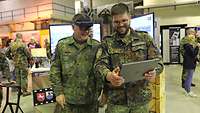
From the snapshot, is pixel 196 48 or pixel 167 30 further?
pixel 167 30

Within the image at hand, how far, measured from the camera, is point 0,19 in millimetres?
19609

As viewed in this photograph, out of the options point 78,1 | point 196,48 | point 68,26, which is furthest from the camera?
point 78,1

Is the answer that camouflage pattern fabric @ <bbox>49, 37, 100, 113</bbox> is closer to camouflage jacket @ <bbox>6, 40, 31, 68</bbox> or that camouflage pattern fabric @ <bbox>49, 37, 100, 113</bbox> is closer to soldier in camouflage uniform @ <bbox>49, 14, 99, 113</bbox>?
soldier in camouflage uniform @ <bbox>49, 14, 99, 113</bbox>

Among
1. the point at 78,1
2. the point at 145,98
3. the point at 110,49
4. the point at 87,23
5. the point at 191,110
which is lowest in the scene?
the point at 191,110

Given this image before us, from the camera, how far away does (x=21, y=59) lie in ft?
21.9

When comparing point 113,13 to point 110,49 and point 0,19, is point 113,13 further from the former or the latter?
point 0,19

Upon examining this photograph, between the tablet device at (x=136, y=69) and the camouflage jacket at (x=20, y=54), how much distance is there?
5217 mm

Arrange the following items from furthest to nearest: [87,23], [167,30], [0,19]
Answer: [0,19], [167,30], [87,23]

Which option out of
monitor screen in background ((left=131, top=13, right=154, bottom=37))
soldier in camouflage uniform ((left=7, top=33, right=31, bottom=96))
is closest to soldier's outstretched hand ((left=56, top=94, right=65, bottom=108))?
monitor screen in background ((left=131, top=13, right=154, bottom=37))

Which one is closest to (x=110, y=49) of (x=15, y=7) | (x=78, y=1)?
(x=78, y=1)

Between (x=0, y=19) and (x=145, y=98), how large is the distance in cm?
1936

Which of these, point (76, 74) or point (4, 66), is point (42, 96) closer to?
point (4, 66)

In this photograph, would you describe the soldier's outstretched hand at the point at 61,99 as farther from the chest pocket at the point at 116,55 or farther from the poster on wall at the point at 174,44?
the poster on wall at the point at 174,44

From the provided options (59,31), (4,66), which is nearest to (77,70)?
(59,31)
